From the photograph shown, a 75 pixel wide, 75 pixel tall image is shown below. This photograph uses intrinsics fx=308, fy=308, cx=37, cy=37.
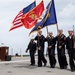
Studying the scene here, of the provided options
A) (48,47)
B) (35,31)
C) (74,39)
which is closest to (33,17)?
(35,31)

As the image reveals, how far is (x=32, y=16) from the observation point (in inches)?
574

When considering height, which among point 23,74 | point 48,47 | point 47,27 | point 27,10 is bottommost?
point 23,74

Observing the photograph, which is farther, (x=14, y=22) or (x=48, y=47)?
(x=14, y=22)

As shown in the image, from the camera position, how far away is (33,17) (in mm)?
14570

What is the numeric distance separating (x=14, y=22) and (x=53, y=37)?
9.38 feet

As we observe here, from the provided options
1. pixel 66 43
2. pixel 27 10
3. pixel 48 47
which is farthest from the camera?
pixel 27 10

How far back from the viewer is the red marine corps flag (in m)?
14.2

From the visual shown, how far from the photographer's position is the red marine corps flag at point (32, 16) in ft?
46.8

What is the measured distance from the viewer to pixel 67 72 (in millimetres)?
12422

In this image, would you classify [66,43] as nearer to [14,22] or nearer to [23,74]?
[23,74]

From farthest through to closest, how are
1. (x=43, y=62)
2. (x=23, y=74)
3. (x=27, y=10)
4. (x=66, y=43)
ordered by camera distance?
(x=27, y=10) → (x=43, y=62) → (x=66, y=43) → (x=23, y=74)

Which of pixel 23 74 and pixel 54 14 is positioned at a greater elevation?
pixel 54 14

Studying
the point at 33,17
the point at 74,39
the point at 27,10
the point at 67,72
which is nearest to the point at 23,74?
the point at 67,72

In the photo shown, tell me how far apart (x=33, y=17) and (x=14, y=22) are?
160cm
